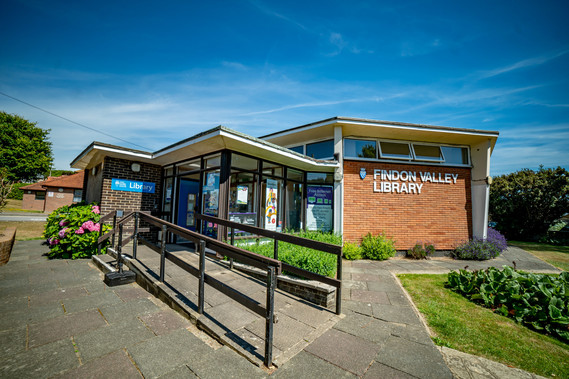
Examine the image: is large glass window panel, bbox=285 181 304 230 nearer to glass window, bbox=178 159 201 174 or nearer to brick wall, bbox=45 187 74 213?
glass window, bbox=178 159 201 174

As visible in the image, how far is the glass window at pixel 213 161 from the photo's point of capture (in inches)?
229

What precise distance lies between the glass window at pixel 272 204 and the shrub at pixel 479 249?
246 inches

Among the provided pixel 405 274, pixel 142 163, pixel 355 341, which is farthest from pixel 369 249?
pixel 142 163

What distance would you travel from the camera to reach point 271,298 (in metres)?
2.16

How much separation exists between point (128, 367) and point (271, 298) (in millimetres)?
1343

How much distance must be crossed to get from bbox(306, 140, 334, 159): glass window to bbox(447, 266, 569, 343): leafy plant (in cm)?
526

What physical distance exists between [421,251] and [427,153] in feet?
11.8

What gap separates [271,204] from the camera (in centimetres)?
703

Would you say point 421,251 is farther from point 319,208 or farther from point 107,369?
point 107,369

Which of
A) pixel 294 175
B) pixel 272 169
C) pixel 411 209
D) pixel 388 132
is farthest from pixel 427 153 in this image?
pixel 272 169

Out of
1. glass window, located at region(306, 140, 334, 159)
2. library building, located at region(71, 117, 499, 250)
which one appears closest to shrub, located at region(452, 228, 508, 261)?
library building, located at region(71, 117, 499, 250)

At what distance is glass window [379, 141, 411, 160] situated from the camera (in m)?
8.42

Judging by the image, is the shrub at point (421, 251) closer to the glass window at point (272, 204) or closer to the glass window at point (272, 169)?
the glass window at point (272, 204)

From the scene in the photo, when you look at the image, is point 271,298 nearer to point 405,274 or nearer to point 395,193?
point 405,274
